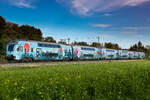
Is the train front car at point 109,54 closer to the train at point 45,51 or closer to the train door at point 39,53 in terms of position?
the train at point 45,51

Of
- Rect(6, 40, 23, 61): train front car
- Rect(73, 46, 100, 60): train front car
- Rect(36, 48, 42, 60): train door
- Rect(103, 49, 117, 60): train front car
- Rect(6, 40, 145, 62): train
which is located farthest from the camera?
Rect(103, 49, 117, 60): train front car

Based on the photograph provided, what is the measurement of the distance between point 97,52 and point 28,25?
29.1 metres

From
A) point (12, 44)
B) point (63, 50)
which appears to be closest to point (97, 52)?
point (63, 50)

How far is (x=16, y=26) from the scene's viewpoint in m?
50.2

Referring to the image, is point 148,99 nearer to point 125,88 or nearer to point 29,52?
point 125,88

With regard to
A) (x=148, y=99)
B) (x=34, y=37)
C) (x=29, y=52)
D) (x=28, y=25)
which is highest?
(x=28, y=25)

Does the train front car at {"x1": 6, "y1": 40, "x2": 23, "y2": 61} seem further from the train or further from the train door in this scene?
the train door

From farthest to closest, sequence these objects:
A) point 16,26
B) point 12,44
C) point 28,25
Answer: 1. point 28,25
2. point 16,26
3. point 12,44

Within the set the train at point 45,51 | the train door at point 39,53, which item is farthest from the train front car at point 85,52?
the train door at point 39,53

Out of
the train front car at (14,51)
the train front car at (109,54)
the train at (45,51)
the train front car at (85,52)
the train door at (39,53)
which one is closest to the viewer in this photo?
the train front car at (14,51)

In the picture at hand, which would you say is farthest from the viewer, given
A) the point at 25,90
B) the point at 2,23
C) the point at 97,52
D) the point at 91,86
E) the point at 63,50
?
the point at 97,52

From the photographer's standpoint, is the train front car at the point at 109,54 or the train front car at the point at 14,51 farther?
the train front car at the point at 109,54

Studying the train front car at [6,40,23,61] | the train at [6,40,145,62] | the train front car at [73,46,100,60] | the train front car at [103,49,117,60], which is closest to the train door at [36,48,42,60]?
the train at [6,40,145,62]

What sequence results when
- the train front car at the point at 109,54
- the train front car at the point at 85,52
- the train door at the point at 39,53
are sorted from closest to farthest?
the train door at the point at 39,53 → the train front car at the point at 85,52 → the train front car at the point at 109,54
